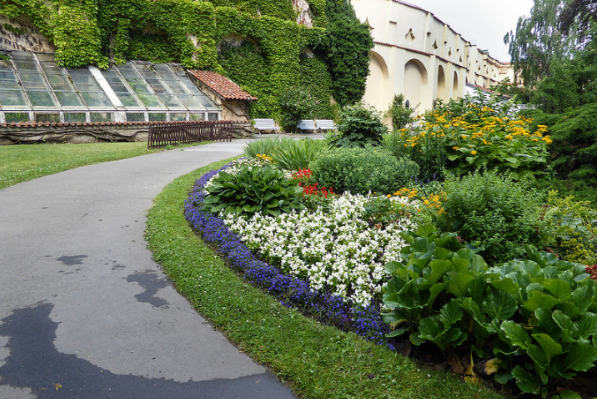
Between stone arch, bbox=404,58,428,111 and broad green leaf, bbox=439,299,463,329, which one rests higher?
stone arch, bbox=404,58,428,111

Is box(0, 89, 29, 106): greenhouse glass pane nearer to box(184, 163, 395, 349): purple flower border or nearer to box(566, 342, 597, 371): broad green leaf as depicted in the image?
box(184, 163, 395, 349): purple flower border

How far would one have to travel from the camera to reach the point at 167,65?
21938mm

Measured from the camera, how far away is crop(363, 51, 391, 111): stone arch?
33906mm

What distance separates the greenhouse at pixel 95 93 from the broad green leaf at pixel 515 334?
17390mm

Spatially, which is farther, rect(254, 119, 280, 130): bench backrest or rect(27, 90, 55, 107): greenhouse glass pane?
rect(254, 119, 280, 130): bench backrest

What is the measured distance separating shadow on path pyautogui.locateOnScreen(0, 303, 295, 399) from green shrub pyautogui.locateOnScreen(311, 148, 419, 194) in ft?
14.7

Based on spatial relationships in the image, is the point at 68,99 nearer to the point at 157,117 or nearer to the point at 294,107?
the point at 157,117

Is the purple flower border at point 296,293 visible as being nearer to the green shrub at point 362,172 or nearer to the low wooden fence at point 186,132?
the green shrub at point 362,172

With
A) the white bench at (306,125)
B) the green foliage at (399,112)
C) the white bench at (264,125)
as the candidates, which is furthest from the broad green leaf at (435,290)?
the green foliage at (399,112)

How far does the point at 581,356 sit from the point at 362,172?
4.82m

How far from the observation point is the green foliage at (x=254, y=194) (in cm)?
587

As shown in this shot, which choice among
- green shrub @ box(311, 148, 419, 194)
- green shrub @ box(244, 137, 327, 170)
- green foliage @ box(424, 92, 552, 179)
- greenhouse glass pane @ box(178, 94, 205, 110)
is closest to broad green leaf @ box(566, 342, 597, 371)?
green foliage @ box(424, 92, 552, 179)

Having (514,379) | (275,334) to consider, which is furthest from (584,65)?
(275,334)

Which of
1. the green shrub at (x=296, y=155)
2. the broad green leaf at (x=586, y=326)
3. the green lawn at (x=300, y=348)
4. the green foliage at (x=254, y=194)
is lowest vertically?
the green lawn at (x=300, y=348)
